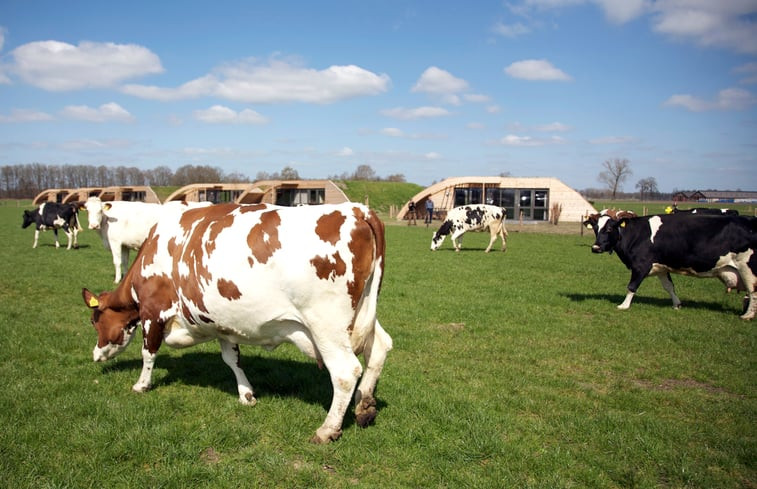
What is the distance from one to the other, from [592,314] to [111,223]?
12272mm

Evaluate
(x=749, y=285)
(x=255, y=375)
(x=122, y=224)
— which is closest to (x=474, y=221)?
(x=749, y=285)

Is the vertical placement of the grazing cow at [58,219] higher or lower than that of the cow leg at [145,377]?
higher

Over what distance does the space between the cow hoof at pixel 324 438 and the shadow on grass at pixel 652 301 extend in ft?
27.1

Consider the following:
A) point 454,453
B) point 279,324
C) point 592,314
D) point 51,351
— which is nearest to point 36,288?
point 51,351

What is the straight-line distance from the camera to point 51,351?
23.0 feet

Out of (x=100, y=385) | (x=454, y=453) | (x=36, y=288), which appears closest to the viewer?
(x=454, y=453)

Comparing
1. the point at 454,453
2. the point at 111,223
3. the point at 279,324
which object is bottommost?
the point at 454,453

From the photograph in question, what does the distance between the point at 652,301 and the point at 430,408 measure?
826 centimetres

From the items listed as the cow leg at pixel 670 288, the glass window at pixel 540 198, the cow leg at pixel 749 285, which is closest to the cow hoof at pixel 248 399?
the cow leg at pixel 670 288

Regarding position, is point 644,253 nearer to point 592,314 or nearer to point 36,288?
point 592,314

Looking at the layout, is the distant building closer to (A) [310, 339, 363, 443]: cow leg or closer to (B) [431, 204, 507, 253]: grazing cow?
(B) [431, 204, 507, 253]: grazing cow

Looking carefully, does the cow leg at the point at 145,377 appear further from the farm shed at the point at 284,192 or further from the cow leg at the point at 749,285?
the farm shed at the point at 284,192

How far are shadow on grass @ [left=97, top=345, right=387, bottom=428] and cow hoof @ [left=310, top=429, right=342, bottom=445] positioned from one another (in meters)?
0.47

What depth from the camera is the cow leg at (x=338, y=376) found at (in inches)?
179
